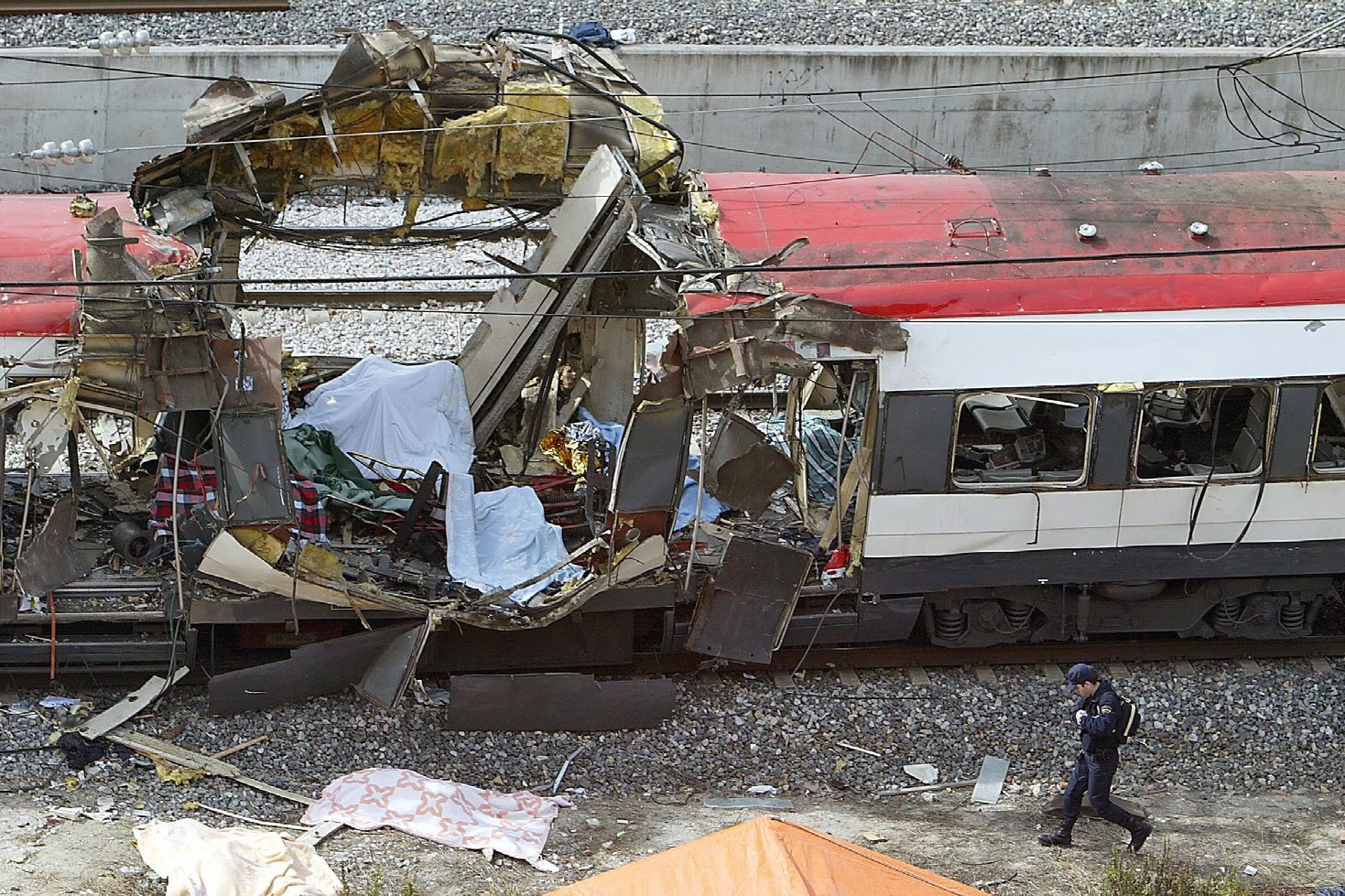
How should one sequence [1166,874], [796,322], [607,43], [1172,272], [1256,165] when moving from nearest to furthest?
1. [1166,874]
2. [796,322]
3. [1172,272]
4. [607,43]
5. [1256,165]

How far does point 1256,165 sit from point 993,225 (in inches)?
461

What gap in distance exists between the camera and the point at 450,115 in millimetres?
10367

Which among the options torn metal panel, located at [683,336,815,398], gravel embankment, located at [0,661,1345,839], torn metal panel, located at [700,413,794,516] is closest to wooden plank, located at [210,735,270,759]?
gravel embankment, located at [0,661,1345,839]

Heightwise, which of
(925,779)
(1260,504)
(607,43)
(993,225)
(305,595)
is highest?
(607,43)

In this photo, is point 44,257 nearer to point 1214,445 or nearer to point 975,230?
point 975,230

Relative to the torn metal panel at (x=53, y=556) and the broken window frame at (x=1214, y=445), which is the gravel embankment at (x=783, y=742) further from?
the broken window frame at (x=1214, y=445)

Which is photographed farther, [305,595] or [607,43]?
[607,43]

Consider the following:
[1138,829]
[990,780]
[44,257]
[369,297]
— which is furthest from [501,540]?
[369,297]

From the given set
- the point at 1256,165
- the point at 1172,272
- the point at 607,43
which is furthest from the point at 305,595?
the point at 1256,165

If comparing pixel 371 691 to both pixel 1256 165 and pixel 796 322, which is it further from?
pixel 1256 165

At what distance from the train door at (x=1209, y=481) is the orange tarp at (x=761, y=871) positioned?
472 cm

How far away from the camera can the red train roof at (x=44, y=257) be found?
30.3 ft

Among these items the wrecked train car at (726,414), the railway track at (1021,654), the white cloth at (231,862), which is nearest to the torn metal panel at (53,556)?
the wrecked train car at (726,414)

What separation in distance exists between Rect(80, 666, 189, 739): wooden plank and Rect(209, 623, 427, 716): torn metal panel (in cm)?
39
